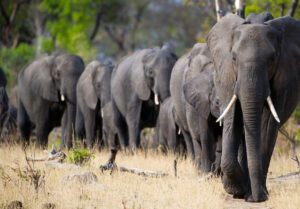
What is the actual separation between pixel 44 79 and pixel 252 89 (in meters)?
9.78

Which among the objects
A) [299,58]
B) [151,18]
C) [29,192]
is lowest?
[151,18]

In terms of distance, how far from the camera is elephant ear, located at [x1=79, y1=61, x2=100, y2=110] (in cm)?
1576

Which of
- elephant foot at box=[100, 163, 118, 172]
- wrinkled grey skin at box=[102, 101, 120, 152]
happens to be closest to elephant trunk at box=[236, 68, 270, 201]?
elephant foot at box=[100, 163, 118, 172]

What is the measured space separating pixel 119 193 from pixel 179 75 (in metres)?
3.96

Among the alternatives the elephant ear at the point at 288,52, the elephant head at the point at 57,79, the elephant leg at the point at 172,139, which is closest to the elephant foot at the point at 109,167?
the elephant ear at the point at 288,52

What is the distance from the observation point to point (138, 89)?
13.8m

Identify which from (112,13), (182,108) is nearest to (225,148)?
(182,108)

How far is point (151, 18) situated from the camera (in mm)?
55344

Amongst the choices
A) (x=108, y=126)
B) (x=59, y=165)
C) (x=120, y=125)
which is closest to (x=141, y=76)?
(x=120, y=125)

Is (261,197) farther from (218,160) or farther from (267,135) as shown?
(218,160)

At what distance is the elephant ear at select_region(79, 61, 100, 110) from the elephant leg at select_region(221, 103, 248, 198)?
8903 mm

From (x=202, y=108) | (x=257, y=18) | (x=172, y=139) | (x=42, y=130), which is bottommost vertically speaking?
(x=42, y=130)

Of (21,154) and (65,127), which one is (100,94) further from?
(21,154)

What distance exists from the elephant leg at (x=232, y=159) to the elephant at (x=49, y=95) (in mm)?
8229
